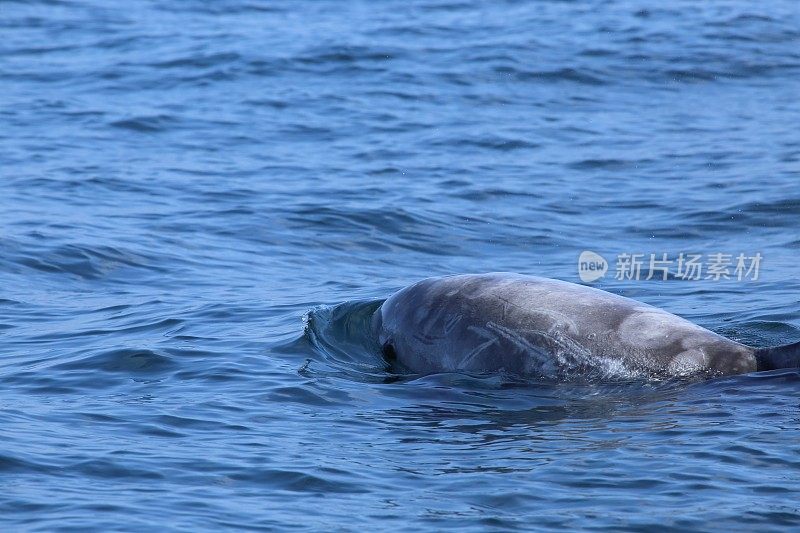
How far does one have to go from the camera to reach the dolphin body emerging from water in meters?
8.86

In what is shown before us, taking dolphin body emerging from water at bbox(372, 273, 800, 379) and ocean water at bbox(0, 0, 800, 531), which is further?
dolphin body emerging from water at bbox(372, 273, 800, 379)

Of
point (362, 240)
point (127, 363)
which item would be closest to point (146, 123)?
point (362, 240)

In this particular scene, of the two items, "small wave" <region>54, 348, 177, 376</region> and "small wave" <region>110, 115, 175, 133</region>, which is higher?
"small wave" <region>110, 115, 175, 133</region>

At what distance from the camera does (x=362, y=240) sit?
50.1 feet

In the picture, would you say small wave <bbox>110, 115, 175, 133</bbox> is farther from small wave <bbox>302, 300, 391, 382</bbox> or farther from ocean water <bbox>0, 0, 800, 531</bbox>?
small wave <bbox>302, 300, 391, 382</bbox>

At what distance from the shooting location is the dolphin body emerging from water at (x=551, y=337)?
29.1ft

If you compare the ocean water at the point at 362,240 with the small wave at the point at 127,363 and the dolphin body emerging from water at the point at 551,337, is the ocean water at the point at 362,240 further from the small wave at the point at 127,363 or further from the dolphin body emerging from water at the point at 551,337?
the dolphin body emerging from water at the point at 551,337

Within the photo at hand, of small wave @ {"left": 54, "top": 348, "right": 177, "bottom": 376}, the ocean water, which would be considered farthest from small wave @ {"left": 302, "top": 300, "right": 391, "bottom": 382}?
small wave @ {"left": 54, "top": 348, "right": 177, "bottom": 376}

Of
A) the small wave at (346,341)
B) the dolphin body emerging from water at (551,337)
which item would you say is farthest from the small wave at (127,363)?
the dolphin body emerging from water at (551,337)

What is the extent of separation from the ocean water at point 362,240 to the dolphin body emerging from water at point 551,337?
20cm

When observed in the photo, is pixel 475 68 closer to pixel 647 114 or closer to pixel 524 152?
pixel 647 114

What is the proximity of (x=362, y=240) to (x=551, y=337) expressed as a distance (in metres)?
6.34

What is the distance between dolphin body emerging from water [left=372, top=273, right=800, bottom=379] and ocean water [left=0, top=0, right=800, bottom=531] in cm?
20

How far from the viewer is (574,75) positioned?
2452 cm
